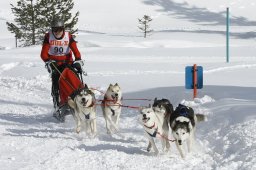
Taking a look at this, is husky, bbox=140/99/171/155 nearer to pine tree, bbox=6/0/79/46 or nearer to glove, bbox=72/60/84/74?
glove, bbox=72/60/84/74

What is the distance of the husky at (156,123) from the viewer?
5559 millimetres

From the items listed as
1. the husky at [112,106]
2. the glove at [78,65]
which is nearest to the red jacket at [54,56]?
the glove at [78,65]

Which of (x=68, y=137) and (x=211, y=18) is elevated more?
(x=211, y=18)

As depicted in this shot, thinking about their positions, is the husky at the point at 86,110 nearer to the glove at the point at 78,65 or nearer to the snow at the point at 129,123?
the snow at the point at 129,123

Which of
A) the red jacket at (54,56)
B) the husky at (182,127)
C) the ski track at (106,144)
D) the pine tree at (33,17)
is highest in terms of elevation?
the pine tree at (33,17)

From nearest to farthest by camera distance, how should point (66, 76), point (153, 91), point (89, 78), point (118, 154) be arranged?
point (118, 154), point (66, 76), point (153, 91), point (89, 78)

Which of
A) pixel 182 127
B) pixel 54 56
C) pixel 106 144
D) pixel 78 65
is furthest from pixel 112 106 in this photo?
pixel 182 127

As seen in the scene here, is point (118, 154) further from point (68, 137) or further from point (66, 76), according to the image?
point (66, 76)

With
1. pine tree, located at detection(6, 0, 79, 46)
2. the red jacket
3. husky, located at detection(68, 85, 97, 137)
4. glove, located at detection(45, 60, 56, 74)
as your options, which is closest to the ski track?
husky, located at detection(68, 85, 97, 137)

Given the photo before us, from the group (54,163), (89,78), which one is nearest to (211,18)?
(89,78)

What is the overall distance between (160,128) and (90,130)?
59.0 inches

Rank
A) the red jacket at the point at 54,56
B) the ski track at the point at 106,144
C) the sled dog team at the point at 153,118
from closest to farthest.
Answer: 1. the ski track at the point at 106,144
2. the sled dog team at the point at 153,118
3. the red jacket at the point at 54,56

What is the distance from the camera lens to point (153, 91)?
34.1 ft

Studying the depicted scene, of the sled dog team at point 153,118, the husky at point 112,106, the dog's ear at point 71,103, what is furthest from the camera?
the dog's ear at point 71,103
